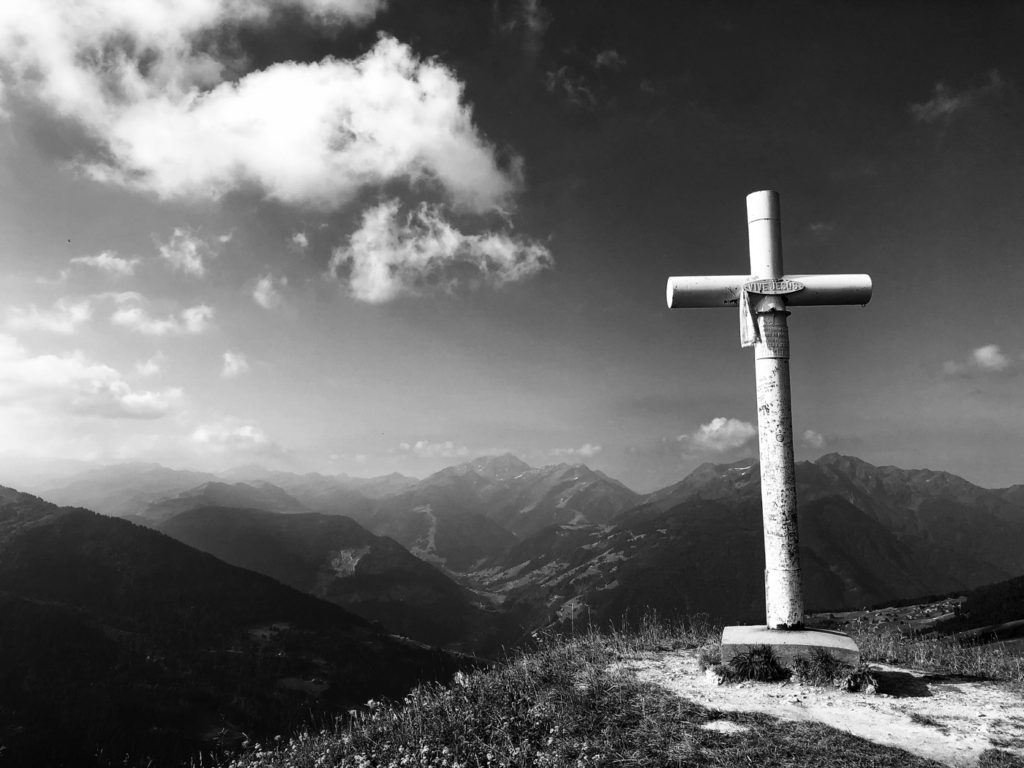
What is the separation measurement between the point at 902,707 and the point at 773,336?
22.3ft

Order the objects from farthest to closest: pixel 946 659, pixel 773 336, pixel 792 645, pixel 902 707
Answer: pixel 946 659
pixel 773 336
pixel 792 645
pixel 902 707

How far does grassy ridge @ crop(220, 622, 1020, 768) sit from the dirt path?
0.52 metres

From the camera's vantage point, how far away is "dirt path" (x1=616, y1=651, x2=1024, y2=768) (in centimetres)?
842

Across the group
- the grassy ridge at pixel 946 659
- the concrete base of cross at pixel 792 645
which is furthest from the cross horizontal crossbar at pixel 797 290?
the grassy ridge at pixel 946 659

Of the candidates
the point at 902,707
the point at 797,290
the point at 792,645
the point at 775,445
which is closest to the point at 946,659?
the point at 902,707

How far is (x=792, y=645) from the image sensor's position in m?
11.0

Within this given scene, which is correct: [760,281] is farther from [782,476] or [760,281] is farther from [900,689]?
[900,689]

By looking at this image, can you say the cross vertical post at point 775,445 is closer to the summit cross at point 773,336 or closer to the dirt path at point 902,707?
the summit cross at point 773,336

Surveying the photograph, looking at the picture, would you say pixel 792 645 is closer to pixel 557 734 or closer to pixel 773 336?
pixel 557 734

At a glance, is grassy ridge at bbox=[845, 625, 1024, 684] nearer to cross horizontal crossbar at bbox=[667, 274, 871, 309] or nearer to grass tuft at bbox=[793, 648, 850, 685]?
grass tuft at bbox=[793, 648, 850, 685]

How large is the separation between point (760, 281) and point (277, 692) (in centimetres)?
20683

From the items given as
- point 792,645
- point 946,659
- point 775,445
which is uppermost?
point 775,445

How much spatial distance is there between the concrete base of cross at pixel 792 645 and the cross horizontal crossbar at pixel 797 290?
21.7ft

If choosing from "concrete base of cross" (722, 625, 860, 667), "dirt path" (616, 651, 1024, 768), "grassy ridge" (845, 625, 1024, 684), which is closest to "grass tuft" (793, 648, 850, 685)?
"concrete base of cross" (722, 625, 860, 667)
